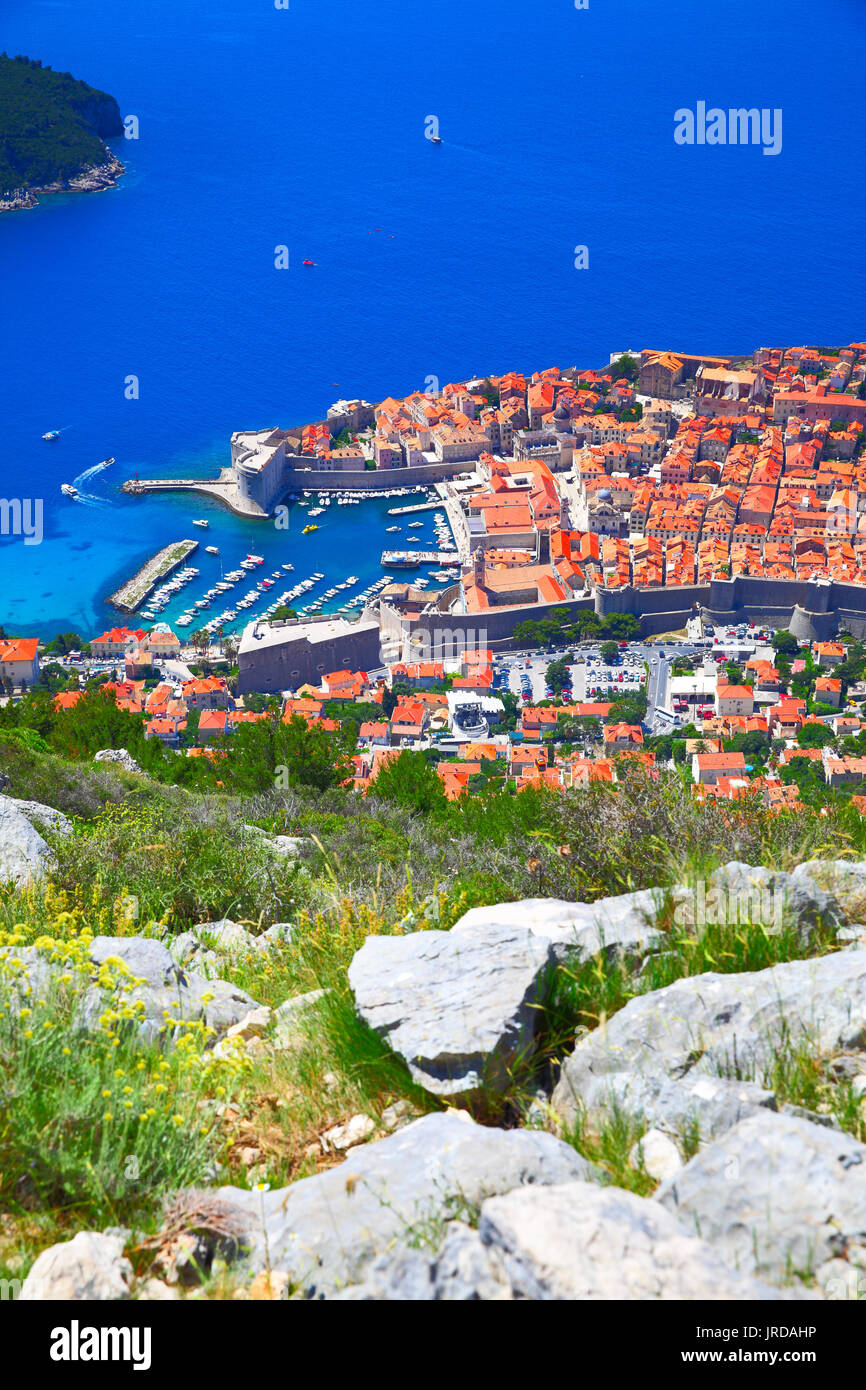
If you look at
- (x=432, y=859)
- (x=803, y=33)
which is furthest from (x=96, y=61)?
(x=432, y=859)

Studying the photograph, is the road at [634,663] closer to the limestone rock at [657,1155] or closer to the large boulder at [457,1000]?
the large boulder at [457,1000]

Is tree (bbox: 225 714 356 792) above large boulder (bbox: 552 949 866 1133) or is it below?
below

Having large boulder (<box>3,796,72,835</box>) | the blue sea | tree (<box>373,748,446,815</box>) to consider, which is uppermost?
the blue sea

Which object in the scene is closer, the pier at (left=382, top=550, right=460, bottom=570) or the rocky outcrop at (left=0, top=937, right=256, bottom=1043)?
the rocky outcrop at (left=0, top=937, right=256, bottom=1043)

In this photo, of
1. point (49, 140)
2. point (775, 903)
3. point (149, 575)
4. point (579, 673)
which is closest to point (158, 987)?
point (775, 903)

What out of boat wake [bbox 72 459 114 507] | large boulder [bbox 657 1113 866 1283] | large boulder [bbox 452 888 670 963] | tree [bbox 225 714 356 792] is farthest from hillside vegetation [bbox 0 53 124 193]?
Answer: large boulder [bbox 657 1113 866 1283]

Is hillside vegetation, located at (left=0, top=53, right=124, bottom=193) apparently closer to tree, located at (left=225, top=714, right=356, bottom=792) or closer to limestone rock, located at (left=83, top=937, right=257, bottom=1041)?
tree, located at (left=225, top=714, right=356, bottom=792)
